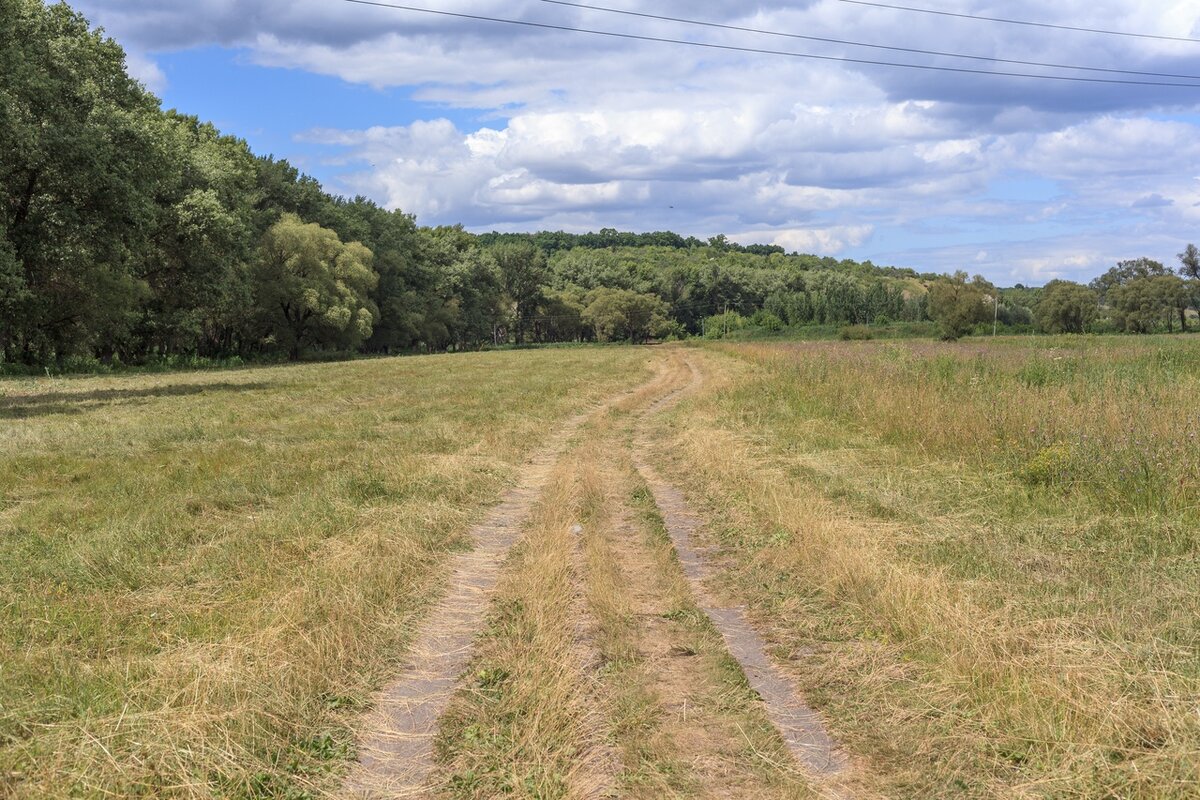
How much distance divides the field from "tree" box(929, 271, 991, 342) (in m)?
78.2

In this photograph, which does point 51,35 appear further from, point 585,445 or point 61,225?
point 585,445

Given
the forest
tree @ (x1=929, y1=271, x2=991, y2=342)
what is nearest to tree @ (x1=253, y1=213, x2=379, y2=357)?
the forest

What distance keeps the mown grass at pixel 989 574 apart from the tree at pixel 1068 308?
102m

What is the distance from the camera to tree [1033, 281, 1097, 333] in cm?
10525

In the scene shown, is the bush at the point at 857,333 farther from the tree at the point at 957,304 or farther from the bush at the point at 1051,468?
the bush at the point at 1051,468

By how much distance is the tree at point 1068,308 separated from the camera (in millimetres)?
105250

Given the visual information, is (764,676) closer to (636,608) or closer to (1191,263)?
(636,608)

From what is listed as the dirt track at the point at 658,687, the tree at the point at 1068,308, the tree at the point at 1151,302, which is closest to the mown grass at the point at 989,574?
the dirt track at the point at 658,687

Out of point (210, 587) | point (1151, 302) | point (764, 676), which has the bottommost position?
point (764, 676)

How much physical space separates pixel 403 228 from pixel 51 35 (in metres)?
60.6

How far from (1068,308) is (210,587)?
388 ft

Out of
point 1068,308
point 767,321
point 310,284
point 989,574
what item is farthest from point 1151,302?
point 989,574

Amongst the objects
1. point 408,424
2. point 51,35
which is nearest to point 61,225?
point 51,35

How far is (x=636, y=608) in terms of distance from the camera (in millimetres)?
7004
